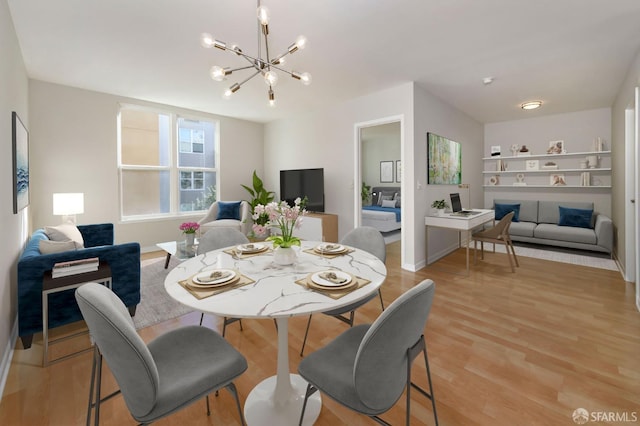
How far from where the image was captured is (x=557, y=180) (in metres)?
5.50

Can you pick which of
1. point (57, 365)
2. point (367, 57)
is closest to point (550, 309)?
Result: point (367, 57)

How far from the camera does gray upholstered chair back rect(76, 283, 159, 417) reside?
35.4 inches

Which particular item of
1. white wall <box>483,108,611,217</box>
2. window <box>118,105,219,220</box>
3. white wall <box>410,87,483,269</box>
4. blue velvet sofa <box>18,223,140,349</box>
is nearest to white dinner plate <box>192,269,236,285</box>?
blue velvet sofa <box>18,223,140,349</box>

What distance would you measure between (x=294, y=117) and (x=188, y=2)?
11.6 ft

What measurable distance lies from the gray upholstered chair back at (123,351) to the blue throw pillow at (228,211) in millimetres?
4326

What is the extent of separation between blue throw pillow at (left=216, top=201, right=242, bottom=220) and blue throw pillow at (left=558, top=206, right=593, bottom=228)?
573 cm

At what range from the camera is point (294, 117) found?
5633 mm

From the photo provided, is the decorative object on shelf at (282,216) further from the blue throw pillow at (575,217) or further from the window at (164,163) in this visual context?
the blue throw pillow at (575,217)

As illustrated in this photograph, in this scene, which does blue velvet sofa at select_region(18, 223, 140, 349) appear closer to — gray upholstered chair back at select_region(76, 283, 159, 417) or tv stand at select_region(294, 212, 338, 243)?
gray upholstered chair back at select_region(76, 283, 159, 417)

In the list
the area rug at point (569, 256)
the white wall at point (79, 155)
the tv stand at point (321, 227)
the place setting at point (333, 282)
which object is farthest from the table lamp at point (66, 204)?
the area rug at point (569, 256)

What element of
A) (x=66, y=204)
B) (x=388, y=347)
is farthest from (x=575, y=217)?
(x=66, y=204)

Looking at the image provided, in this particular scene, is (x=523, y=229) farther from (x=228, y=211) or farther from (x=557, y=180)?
(x=228, y=211)

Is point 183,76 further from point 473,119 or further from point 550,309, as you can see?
point 473,119

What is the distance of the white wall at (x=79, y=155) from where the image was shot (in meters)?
3.84
